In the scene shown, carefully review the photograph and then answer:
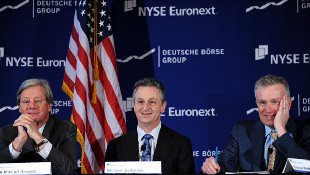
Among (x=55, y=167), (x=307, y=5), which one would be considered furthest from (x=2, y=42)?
(x=307, y=5)

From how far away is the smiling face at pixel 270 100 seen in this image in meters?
3.04

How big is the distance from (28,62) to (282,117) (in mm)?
3152

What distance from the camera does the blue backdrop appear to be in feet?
14.9

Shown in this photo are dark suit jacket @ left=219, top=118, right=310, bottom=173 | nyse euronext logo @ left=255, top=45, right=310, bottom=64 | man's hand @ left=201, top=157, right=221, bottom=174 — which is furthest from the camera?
nyse euronext logo @ left=255, top=45, right=310, bottom=64

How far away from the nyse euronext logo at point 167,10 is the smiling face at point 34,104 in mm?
1936

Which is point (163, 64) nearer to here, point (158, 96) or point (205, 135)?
point (205, 135)

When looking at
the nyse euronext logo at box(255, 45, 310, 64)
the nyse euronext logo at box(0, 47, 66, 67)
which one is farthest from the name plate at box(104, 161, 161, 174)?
the nyse euronext logo at box(255, 45, 310, 64)

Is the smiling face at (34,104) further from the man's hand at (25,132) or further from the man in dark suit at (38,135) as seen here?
the man's hand at (25,132)

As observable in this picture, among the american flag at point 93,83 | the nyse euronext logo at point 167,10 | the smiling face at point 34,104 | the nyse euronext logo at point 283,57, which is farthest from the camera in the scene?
the nyse euronext logo at point 167,10

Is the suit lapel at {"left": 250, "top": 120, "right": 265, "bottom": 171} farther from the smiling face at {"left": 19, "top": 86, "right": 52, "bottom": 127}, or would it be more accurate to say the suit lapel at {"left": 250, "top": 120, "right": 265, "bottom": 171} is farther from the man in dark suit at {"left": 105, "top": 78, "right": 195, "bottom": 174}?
the smiling face at {"left": 19, "top": 86, "right": 52, "bottom": 127}

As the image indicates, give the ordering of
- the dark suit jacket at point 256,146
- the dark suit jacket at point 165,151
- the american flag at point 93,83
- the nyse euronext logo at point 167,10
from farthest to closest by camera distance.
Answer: the nyse euronext logo at point 167,10 → the american flag at point 93,83 → the dark suit jacket at point 165,151 → the dark suit jacket at point 256,146

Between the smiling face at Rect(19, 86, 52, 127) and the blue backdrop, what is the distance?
56.2 inches

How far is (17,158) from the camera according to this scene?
3.05 meters

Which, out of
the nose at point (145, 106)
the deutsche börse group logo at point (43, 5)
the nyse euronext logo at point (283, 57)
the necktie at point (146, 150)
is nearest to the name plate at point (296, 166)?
the necktie at point (146, 150)
